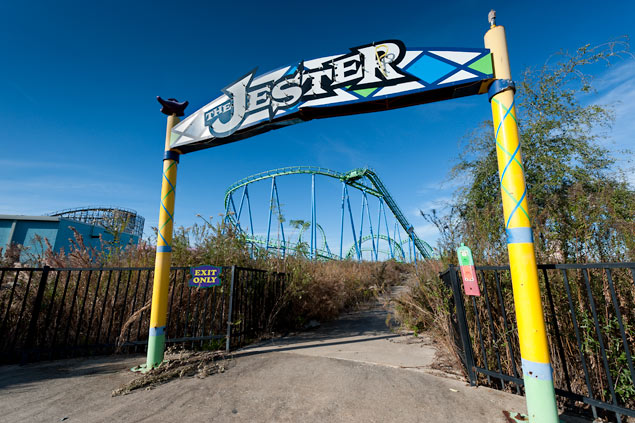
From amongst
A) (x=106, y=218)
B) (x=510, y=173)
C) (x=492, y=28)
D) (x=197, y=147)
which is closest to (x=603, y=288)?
(x=510, y=173)

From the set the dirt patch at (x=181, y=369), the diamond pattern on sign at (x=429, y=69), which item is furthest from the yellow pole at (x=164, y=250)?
the diamond pattern on sign at (x=429, y=69)

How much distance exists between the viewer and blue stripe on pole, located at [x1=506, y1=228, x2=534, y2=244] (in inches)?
82.6

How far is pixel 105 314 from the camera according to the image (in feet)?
14.3

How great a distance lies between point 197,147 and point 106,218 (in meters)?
3.08

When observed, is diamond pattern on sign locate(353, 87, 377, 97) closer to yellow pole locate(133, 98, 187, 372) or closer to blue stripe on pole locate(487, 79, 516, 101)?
blue stripe on pole locate(487, 79, 516, 101)

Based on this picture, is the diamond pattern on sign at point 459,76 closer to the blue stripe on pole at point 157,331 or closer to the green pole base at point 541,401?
the green pole base at point 541,401

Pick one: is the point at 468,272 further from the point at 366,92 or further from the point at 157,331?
the point at 157,331

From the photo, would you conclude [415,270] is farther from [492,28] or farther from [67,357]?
[67,357]

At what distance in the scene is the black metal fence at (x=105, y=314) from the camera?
12.8 ft

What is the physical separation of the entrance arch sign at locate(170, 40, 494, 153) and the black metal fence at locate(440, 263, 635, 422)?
180 cm

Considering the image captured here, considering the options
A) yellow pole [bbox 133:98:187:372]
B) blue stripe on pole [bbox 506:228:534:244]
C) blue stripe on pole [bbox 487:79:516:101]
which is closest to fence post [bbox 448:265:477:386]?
blue stripe on pole [bbox 506:228:534:244]

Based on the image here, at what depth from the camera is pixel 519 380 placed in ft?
7.80

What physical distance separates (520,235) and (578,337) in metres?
0.95

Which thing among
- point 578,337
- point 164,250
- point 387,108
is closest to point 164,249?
point 164,250
